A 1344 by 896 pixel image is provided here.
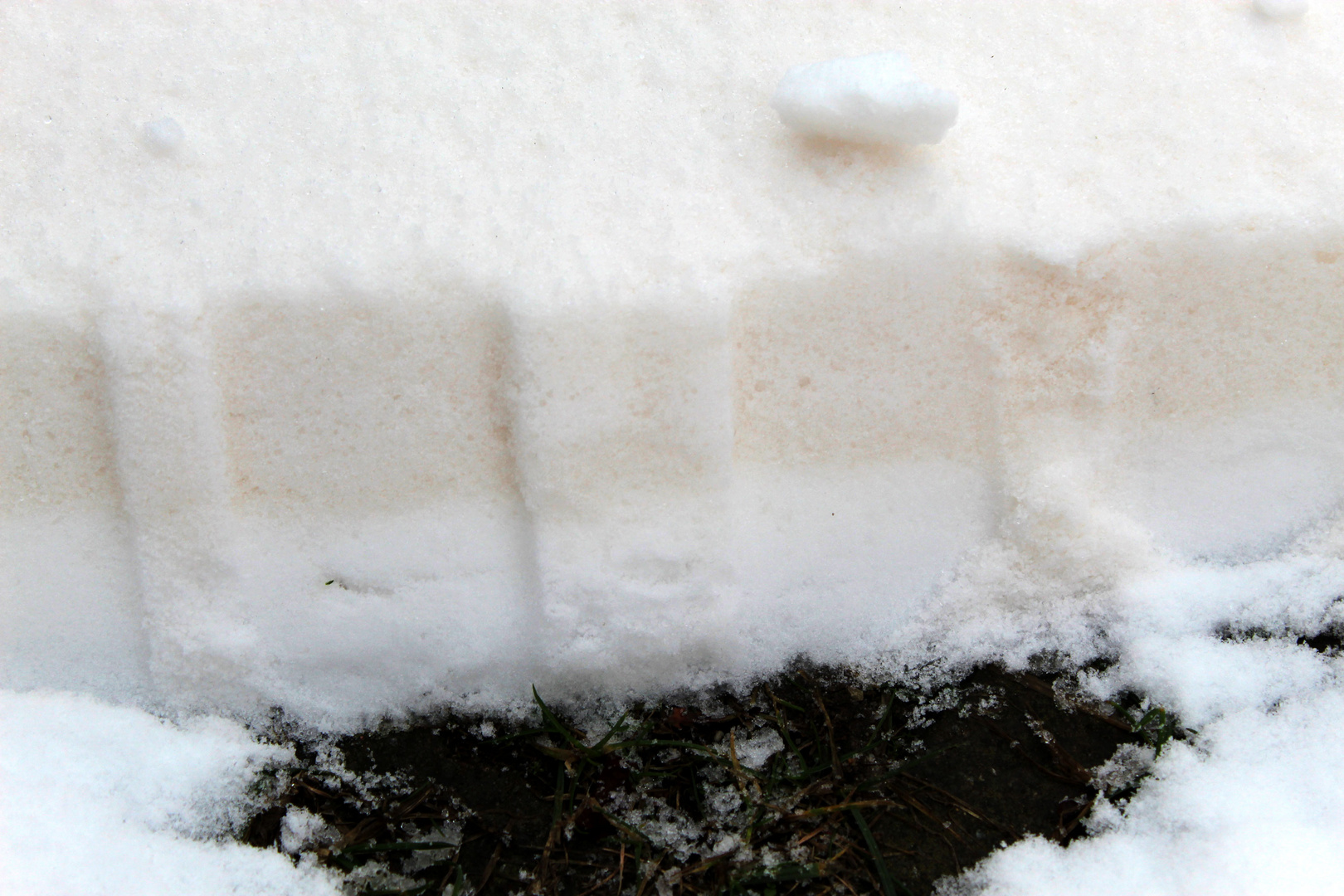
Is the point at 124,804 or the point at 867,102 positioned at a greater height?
the point at 867,102

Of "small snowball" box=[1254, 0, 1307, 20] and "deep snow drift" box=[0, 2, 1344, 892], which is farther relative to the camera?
"small snowball" box=[1254, 0, 1307, 20]

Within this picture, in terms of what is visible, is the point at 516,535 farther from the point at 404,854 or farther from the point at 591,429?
the point at 404,854

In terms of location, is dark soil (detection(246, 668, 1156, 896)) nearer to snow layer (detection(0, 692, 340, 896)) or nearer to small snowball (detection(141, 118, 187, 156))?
snow layer (detection(0, 692, 340, 896))

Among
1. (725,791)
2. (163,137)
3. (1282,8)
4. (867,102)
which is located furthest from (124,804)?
(1282,8)

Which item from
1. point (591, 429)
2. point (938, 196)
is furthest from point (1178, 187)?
point (591, 429)

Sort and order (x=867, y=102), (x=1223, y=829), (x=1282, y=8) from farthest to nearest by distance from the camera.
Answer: (x=1282, y=8), (x=867, y=102), (x=1223, y=829)

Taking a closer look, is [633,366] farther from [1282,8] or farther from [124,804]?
[1282,8]

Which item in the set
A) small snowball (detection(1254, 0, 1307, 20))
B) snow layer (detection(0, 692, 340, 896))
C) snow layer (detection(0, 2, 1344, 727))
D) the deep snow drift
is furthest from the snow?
small snowball (detection(1254, 0, 1307, 20))
